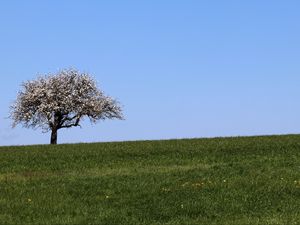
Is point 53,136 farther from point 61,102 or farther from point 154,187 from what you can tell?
point 154,187

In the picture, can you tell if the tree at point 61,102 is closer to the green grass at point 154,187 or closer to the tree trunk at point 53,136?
the tree trunk at point 53,136

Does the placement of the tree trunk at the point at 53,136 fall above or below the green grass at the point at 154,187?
above

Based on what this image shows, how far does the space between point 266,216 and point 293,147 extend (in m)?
23.8

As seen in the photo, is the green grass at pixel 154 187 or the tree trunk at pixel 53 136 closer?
the green grass at pixel 154 187

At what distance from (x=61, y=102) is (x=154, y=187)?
5268 cm

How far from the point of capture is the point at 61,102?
76125 mm

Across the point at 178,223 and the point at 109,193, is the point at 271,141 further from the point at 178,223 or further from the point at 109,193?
the point at 178,223

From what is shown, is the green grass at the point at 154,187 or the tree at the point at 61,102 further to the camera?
the tree at the point at 61,102

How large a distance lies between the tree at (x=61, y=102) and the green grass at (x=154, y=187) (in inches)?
1347

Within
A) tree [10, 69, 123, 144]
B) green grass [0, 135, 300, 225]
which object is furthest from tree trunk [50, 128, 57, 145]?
green grass [0, 135, 300, 225]

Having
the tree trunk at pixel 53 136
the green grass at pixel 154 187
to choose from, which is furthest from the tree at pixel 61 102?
the green grass at pixel 154 187

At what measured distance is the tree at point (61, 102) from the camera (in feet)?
250

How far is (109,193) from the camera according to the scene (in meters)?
24.2

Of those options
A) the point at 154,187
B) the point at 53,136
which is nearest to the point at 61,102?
the point at 53,136
